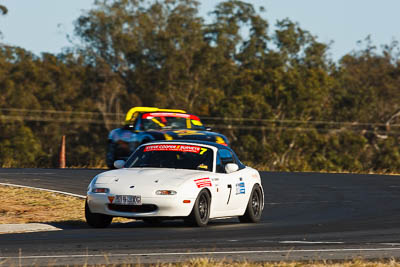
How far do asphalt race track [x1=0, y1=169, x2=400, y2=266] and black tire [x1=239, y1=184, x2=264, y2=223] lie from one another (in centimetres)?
22

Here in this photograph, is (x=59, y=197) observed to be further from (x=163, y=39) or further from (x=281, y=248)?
(x=163, y=39)

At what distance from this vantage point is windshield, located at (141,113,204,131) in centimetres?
2564

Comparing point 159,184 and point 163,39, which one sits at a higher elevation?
point 163,39

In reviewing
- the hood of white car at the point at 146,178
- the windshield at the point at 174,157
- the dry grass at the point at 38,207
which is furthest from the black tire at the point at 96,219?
the windshield at the point at 174,157

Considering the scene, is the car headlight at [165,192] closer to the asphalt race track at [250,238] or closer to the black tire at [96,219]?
the asphalt race track at [250,238]

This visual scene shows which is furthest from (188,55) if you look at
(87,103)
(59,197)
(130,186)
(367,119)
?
(130,186)

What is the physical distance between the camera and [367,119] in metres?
78.6

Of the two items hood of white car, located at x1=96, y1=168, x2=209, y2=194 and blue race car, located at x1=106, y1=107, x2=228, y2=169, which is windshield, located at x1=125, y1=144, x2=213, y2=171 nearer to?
hood of white car, located at x1=96, y1=168, x2=209, y2=194

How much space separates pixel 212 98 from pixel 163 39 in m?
7.09

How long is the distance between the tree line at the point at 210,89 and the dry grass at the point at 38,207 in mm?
51398

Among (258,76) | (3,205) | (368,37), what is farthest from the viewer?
(368,37)

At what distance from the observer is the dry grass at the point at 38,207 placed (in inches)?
584

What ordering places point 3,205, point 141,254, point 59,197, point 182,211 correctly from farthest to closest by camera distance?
point 59,197 → point 3,205 → point 182,211 → point 141,254

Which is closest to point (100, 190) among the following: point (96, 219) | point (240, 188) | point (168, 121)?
point (96, 219)
